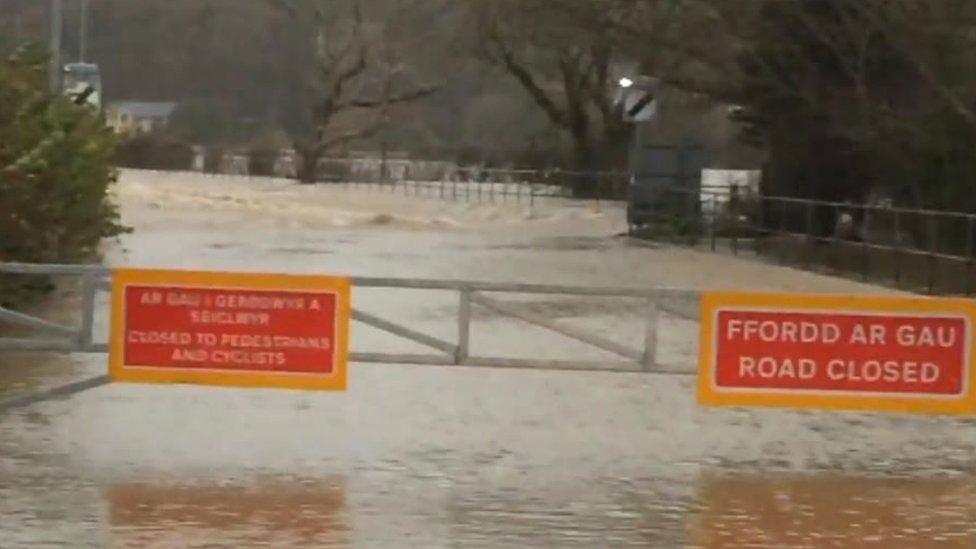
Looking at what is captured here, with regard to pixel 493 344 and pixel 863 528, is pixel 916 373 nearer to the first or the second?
pixel 863 528

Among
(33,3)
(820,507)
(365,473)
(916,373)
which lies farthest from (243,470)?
(33,3)

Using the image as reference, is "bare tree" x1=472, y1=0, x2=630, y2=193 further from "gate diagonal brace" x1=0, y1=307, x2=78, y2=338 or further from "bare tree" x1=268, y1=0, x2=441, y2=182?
"gate diagonal brace" x1=0, y1=307, x2=78, y2=338

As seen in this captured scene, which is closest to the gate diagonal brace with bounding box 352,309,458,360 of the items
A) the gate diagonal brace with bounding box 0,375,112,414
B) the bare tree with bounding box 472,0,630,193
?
the gate diagonal brace with bounding box 0,375,112,414

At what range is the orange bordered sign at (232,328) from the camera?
12.7 m

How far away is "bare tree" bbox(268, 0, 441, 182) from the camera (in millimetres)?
95000

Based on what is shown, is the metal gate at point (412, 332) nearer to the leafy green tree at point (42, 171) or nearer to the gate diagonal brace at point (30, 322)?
the gate diagonal brace at point (30, 322)

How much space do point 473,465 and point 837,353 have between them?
95.9 inches

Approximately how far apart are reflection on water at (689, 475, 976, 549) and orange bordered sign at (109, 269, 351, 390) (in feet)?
8.44

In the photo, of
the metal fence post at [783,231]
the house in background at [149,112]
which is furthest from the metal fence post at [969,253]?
the house in background at [149,112]

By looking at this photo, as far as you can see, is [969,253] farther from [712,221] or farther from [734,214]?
[712,221]

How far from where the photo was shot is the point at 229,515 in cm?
1098

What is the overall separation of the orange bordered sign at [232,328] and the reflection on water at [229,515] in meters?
1.00

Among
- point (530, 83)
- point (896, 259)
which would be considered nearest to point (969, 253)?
point (896, 259)

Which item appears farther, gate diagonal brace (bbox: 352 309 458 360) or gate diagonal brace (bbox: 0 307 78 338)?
gate diagonal brace (bbox: 0 307 78 338)
